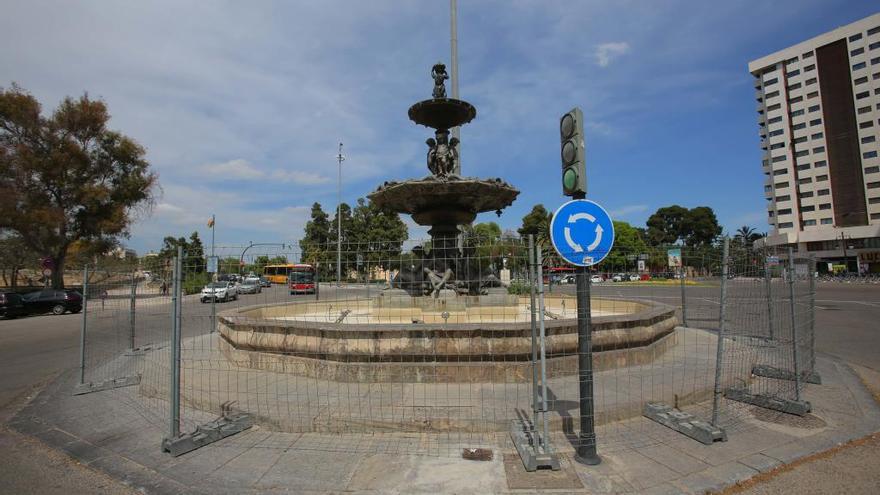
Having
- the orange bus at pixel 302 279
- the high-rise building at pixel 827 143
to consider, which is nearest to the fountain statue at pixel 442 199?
the orange bus at pixel 302 279

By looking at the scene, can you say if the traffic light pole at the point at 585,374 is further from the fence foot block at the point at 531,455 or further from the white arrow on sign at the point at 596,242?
the fence foot block at the point at 531,455

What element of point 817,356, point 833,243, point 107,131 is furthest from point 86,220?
Answer: point 833,243

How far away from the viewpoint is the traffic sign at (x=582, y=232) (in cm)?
387

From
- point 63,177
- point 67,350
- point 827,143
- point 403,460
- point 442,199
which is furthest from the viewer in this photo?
point 827,143

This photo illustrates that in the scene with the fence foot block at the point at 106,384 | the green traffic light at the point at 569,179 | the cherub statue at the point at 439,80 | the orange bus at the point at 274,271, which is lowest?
the fence foot block at the point at 106,384

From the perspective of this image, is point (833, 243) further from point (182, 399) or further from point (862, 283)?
point (182, 399)

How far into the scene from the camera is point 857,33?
61.6 m

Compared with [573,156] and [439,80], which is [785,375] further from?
[439,80]

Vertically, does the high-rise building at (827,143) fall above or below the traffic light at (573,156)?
above

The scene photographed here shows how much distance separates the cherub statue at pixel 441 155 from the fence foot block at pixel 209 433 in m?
8.01

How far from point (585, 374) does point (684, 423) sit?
159 cm

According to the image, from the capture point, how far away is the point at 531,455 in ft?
12.4

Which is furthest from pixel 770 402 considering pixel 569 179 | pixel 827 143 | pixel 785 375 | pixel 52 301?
pixel 827 143

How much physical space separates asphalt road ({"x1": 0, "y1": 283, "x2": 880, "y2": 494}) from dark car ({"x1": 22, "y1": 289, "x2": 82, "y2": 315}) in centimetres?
545
